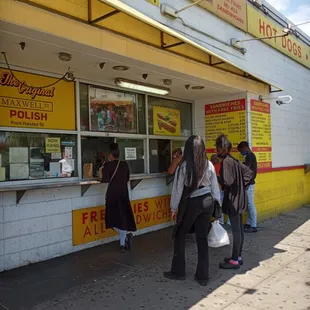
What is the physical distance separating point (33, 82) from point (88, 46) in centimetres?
132

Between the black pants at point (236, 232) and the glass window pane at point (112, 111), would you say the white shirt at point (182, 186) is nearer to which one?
the black pants at point (236, 232)

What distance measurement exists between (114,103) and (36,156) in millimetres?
1791

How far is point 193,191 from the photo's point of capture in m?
3.86

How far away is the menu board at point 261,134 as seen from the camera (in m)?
7.17

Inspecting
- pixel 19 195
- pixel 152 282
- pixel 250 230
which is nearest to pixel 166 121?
pixel 250 230

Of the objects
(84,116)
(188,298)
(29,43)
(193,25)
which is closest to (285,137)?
(193,25)

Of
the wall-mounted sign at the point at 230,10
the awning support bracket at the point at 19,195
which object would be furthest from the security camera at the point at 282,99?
the awning support bracket at the point at 19,195

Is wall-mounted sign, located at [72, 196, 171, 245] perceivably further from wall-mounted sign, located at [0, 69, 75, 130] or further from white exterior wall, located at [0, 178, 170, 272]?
wall-mounted sign, located at [0, 69, 75, 130]

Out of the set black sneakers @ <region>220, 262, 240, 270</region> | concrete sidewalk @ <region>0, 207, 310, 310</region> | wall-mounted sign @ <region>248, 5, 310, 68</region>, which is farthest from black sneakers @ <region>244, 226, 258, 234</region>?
wall-mounted sign @ <region>248, 5, 310, 68</region>

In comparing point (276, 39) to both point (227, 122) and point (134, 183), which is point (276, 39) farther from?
point (134, 183)

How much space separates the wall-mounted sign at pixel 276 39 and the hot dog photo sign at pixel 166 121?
2.57 m

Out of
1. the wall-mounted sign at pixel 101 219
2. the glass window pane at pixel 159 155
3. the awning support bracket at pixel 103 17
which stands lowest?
the wall-mounted sign at pixel 101 219

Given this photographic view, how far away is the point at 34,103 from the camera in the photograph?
4766mm

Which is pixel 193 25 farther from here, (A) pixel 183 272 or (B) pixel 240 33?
(A) pixel 183 272
